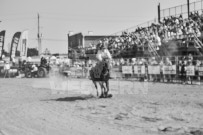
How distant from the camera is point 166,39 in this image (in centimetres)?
2536

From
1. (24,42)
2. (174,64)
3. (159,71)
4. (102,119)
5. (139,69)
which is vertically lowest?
(102,119)

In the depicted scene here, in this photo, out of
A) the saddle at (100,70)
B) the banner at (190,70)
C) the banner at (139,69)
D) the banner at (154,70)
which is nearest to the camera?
the saddle at (100,70)

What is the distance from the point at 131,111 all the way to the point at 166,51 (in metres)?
15.6

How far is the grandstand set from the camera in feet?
75.8

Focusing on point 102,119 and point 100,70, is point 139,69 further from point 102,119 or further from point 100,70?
point 102,119

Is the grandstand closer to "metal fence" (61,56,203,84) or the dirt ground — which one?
"metal fence" (61,56,203,84)

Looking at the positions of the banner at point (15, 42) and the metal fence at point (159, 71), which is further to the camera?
the banner at point (15, 42)

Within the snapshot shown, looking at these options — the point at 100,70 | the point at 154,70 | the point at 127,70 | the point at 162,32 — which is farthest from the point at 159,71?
the point at 100,70

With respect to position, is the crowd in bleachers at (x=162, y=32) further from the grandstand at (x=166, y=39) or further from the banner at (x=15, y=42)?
the banner at (x=15, y=42)

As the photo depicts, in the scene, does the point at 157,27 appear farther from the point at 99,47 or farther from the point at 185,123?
the point at 185,123

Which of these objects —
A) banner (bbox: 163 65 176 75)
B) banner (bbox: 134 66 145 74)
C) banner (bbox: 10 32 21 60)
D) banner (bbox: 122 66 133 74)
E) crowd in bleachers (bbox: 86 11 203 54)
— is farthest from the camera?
banner (bbox: 10 32 21 60)

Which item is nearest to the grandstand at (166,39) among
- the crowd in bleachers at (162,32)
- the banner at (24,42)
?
the crowd in bleachers at (162,32)

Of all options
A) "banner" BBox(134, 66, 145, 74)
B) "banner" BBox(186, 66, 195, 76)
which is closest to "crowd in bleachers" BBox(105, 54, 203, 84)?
"banner" BBox(186, 66, 195, 76)

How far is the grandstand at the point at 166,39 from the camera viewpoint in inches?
909
